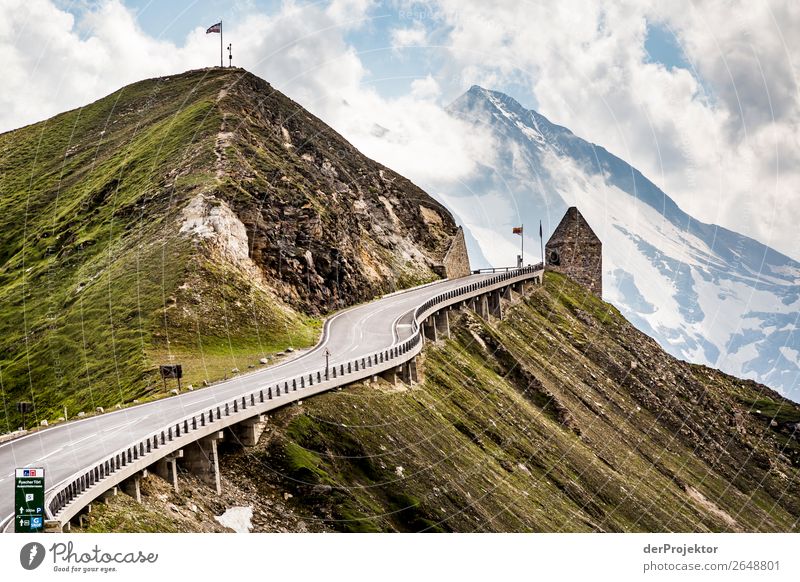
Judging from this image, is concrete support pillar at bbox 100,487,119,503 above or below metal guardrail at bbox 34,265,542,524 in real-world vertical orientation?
below

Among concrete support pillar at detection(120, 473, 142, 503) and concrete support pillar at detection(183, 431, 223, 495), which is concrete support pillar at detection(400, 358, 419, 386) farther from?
concrete support pillar at detection(120, 473, 142, 503)

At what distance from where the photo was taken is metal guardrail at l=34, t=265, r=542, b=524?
55972mm

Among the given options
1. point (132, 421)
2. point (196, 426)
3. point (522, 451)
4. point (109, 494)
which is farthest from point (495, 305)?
point (109, 494)

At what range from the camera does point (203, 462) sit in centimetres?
6994

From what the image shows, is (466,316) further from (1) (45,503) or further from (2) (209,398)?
(1) (45,503)

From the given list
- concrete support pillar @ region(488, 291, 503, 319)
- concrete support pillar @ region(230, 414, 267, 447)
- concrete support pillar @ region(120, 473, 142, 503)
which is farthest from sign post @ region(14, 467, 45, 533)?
concrete support pillar @ region(488, 291, 503, 319)

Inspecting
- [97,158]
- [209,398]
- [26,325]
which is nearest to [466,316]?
[26,325]

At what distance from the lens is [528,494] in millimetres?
98125

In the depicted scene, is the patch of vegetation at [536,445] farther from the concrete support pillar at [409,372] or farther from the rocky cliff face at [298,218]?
the rocky cliff face at [298,218]

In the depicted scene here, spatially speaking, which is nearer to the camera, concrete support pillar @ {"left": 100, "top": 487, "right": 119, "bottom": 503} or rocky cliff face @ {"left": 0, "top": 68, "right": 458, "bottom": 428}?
concrete support pillar @ {"left": 100, "top": 487, "right": 119, "bottom": 503}

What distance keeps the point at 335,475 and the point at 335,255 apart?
8590cm

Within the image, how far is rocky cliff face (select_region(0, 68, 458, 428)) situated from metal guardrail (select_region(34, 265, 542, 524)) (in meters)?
13.7

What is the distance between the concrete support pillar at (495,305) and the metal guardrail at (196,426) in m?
52.3

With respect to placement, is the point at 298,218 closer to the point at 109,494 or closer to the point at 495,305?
the point at 495,305
